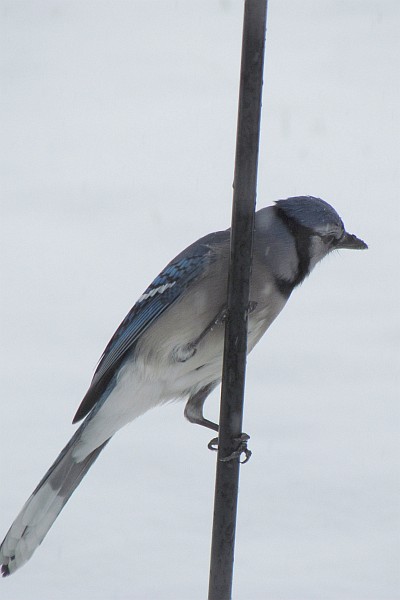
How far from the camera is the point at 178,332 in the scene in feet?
10.1

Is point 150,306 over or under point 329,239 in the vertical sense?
under

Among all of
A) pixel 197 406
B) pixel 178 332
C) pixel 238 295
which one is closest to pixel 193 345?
pixel 178 332

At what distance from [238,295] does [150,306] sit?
1155 millimetres

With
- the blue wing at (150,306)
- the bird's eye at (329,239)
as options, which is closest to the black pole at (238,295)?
the blue wing at (150,306)

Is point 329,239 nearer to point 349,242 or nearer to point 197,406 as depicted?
point 349,242

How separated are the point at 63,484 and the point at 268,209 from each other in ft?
3.45

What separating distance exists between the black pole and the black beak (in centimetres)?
122

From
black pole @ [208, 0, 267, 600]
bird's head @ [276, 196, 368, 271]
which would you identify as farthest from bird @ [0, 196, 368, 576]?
black pole @ [208, 0, 267, 600]

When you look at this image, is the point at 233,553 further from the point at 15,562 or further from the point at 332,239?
the point at 332,239

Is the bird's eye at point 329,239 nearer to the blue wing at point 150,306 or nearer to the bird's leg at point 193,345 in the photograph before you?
the blue wing at point 150,306

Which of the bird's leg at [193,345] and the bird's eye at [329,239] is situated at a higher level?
the bird's eye at [329,239]

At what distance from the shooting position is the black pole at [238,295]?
6.45 feet

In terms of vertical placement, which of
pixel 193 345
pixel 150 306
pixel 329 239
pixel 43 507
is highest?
pixel 329 239

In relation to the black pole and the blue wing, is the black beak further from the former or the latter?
the black pole
